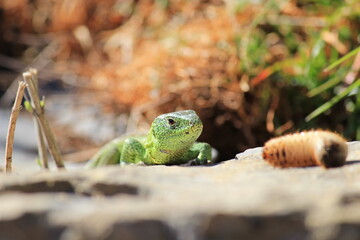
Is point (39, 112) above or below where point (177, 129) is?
above

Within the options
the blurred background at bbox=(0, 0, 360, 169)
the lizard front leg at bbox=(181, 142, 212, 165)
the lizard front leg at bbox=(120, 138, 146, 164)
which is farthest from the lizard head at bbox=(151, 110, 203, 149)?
the blurred background at bbox=(0, 0, 360, 169)

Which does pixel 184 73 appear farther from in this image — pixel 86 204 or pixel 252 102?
pixel 86 204

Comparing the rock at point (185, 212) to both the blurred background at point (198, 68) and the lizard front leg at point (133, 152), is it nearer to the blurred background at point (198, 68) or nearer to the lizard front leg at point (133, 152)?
the lizard front leg at point (133, 152)

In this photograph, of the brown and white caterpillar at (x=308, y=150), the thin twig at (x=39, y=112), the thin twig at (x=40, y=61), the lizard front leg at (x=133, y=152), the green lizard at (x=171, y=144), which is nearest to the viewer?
the brown and white caterpillar at (x=308, y=150)

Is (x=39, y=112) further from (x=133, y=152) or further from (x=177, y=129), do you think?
(x=177, y=129)

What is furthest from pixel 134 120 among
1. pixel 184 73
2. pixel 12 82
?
pixel 12 82

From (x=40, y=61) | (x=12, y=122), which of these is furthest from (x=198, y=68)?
(x=40, y=61)

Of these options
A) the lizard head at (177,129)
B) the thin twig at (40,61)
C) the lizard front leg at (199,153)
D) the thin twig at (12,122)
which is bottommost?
the lizard front leg at (199,153)

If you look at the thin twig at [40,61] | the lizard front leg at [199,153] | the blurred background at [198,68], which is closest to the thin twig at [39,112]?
the lizard front leg at [199,153]
